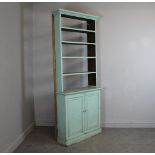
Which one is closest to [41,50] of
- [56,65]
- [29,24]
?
[29,24]

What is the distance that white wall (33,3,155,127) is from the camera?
4.26m

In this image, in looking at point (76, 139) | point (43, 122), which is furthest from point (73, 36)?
point (76, 139)

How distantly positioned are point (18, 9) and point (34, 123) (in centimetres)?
219

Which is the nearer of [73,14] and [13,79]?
[13,79]

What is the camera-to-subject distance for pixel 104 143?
351cm

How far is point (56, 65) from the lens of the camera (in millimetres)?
3592

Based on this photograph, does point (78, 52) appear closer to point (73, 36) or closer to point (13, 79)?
point (73, 36)

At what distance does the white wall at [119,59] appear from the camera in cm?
426

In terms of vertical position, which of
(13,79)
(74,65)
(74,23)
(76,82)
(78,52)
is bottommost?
(76,82)

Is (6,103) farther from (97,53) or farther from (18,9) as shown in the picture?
(97,53)

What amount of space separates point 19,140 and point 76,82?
1.55m

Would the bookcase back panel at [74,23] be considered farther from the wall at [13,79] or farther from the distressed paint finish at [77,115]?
the distressed paint finish at [77,115]

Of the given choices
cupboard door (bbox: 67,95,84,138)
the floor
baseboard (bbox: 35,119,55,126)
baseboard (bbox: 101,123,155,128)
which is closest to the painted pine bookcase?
cupboard door (bbox: 67,95,84,138)

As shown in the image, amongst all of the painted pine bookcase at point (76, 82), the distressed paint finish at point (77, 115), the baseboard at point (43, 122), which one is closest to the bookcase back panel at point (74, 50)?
the painted pine bookcase at point (76, 82)
